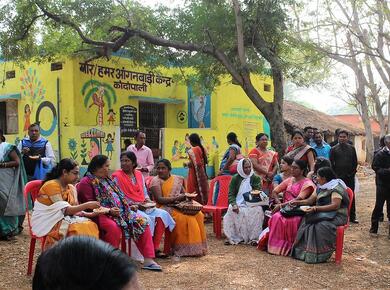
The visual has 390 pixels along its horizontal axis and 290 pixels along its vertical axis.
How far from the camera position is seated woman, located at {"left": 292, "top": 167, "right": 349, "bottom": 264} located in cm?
527

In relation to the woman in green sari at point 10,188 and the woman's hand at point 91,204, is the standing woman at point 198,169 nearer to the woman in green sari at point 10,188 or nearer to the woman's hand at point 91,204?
the woman in green sari at point 10,188

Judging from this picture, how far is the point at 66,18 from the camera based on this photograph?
368 inches

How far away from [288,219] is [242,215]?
0.79 metres

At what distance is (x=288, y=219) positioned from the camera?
575cm

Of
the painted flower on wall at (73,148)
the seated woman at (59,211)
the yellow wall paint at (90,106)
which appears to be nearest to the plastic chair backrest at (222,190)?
the seated woman at (59,211)

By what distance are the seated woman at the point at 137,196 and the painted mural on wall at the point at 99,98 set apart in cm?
716

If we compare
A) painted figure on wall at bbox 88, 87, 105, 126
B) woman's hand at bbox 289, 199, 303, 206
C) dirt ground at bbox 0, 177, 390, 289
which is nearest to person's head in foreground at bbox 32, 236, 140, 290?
dirt ground at bbox 0, 177, 390, 289

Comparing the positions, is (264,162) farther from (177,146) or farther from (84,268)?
(177,146)

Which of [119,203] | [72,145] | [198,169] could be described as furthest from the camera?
[72,145]

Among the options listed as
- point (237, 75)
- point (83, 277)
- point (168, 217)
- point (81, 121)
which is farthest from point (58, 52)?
point (83, 277)

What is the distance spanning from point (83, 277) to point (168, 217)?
182 inches

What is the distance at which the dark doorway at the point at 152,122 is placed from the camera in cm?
1412

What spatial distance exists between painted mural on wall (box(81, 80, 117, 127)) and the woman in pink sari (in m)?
6.29

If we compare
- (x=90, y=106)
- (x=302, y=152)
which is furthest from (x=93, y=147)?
(x=302, y=152)
